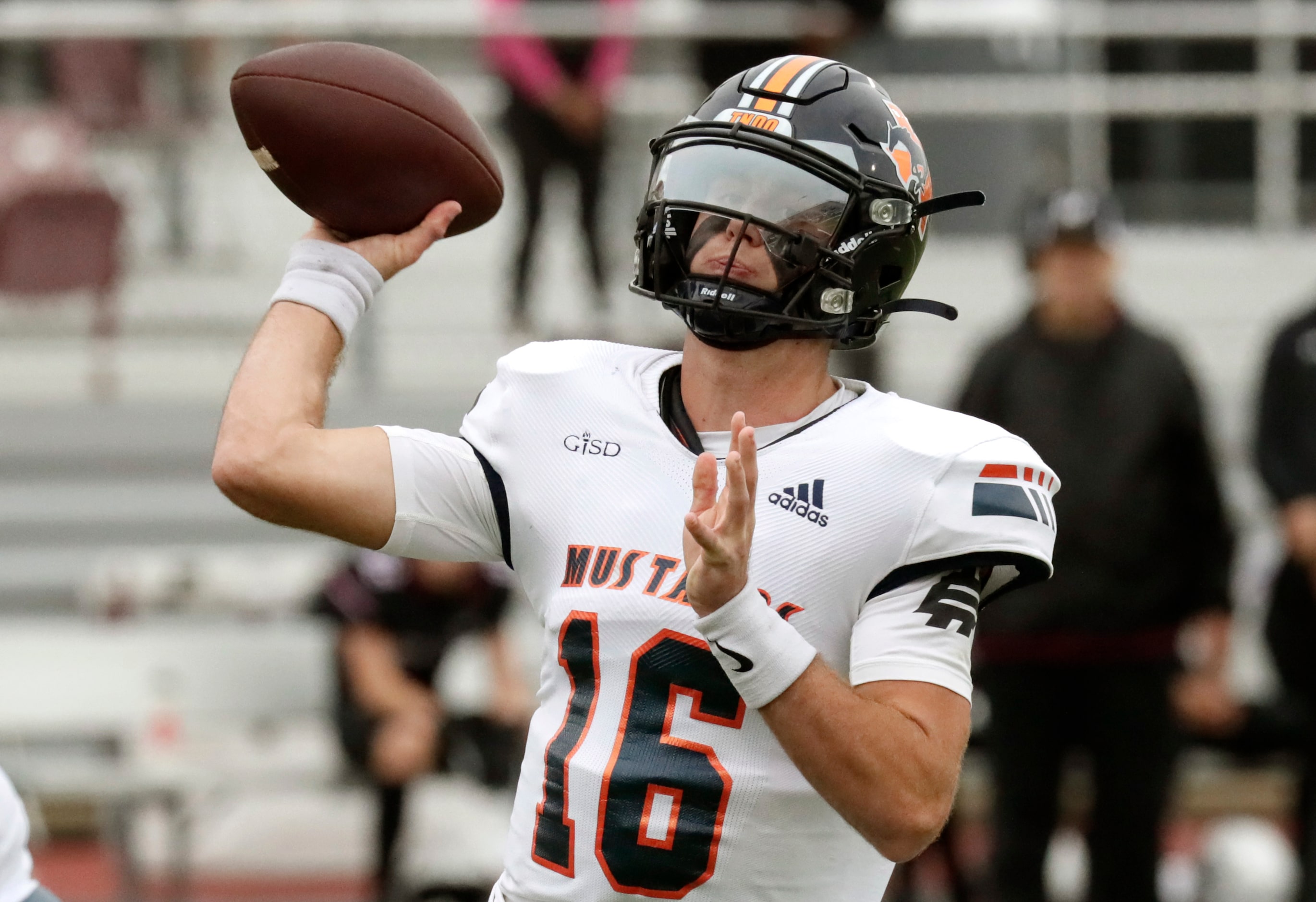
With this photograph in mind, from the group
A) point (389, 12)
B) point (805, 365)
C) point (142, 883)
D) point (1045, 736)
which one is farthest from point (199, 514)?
point (805, 365)

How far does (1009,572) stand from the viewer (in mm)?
1983

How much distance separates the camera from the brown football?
2.14m

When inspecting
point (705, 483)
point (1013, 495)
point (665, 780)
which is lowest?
point (665, 780)

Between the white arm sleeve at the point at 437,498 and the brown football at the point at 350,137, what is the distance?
0.92 ft

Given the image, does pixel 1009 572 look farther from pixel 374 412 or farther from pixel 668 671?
pixel 374 412

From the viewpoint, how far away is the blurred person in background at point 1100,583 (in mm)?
4555

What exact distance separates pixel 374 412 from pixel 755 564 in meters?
4.51

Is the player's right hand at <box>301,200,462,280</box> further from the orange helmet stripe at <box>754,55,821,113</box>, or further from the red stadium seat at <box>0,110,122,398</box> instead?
the red stadium seat at <box>0,110,122,398</box>

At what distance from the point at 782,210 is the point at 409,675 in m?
3.65

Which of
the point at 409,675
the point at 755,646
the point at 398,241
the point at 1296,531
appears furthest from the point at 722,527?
the point at 409,675

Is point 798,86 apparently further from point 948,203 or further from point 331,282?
point 331,282

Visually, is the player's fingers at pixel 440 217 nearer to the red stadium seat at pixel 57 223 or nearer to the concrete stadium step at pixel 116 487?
the concrete stadium step at pixel 116 487

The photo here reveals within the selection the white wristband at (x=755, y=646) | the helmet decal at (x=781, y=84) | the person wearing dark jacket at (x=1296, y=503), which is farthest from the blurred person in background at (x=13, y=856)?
the person wearing dark jacket at (x=1296, y=503)

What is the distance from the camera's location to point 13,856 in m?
2.24
